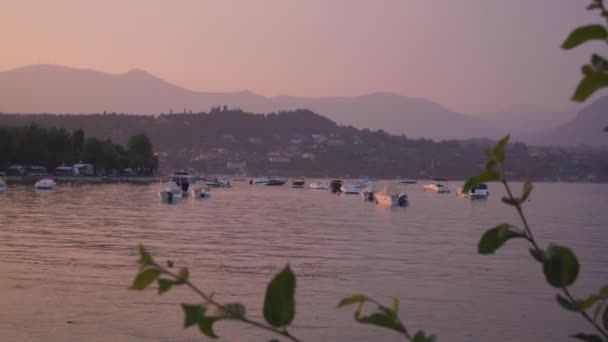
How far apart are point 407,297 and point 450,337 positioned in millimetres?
4462

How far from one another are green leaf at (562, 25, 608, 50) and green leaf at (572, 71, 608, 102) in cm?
8

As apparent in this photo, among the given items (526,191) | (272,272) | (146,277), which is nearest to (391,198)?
(272,272)

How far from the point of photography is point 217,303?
152cm

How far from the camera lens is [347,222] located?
4728cm

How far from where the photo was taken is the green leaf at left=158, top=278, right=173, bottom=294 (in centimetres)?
154

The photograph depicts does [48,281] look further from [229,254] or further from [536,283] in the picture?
[536,283]

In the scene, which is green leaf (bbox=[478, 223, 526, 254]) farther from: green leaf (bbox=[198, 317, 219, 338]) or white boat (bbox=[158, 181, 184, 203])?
white boat (bbox=[158, 181, 184, 203])

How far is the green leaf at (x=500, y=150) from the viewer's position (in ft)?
5.49

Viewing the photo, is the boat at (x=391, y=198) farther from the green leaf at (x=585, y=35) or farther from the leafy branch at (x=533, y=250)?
the green leaf at (x=585, y=35)

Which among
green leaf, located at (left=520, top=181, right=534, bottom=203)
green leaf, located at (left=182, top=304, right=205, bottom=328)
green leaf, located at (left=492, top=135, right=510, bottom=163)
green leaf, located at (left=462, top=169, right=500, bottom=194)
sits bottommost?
green leaf, located at (left=182, top=304, right=205, bottom=328)

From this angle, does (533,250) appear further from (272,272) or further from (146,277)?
Result: (272,272)

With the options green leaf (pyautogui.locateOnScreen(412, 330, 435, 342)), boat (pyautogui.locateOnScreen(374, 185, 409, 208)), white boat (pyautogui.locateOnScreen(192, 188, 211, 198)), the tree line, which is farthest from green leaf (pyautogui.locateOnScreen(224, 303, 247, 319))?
the tree line

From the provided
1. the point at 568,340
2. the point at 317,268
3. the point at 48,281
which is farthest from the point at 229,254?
the point at 568,340

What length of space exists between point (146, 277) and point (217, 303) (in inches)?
6.4
